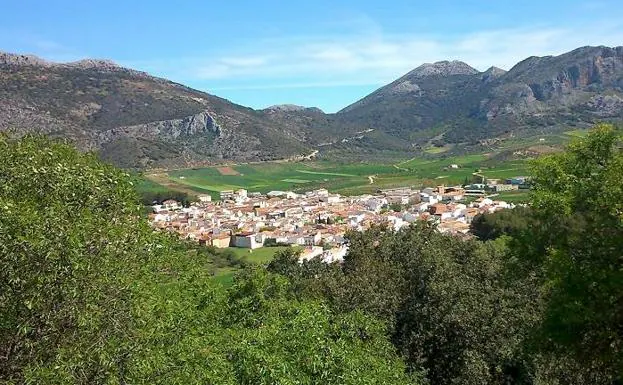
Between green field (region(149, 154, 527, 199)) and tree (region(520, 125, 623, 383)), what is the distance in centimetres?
8548

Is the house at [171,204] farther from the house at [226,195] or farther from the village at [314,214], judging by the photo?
the house at [226,195]

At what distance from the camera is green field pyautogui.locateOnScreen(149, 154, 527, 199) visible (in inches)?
4146

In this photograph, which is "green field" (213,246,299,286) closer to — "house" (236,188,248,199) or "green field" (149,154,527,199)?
"house" (236,188,248,199)

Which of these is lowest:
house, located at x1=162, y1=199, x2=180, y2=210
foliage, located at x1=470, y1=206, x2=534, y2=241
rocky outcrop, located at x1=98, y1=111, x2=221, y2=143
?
house, located at x1=162, y1=199, x2=180, y2=210

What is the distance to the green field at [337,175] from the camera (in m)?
105

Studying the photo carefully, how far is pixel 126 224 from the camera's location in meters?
11.0

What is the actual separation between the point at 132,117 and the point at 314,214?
84840 millimetres

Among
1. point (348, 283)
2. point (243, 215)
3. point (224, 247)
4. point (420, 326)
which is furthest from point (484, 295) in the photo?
point (243, 215)

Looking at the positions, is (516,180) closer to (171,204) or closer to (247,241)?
(247,241)

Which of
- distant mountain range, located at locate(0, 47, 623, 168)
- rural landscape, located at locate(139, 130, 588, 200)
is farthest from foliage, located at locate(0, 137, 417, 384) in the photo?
distant mountain range, located at locate(0, 47, 623, 168)

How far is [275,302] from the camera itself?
49.1 ft

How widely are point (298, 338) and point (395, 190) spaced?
93660 millimetres

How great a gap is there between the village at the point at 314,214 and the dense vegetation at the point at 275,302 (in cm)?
3211

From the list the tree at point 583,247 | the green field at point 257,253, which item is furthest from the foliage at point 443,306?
the green field at point 257,253
